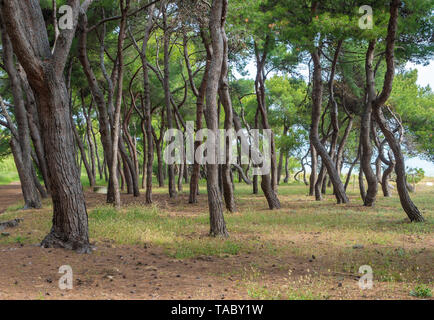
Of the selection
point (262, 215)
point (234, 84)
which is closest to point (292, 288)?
point (262, 215)

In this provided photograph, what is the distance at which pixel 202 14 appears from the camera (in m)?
12.0

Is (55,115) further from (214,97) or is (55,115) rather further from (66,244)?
(214,97)

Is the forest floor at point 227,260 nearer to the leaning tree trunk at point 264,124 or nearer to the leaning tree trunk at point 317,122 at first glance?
the leaning tree trunk at point 264,124

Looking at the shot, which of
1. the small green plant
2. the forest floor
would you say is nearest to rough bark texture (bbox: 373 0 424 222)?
the forest floor

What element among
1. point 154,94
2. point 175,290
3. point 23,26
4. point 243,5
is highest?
point 243,5

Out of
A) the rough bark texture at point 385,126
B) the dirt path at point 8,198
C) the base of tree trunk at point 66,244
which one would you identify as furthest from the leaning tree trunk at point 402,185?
the dirt path at point 8,198

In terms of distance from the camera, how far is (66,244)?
7129 mm

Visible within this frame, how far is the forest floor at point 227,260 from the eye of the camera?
504 centimetres

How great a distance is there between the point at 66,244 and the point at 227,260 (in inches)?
116

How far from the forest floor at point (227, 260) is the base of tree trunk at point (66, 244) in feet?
0.52

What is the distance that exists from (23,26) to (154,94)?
54.3 ft

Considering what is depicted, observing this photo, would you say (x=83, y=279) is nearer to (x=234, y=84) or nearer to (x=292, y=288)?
(x=292, y=288)

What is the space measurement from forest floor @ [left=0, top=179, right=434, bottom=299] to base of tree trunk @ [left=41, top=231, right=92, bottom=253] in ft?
0.52

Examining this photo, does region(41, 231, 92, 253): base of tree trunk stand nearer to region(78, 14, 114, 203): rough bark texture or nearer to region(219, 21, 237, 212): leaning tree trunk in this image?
region(78, 14, 114, 203): rough bark texture
